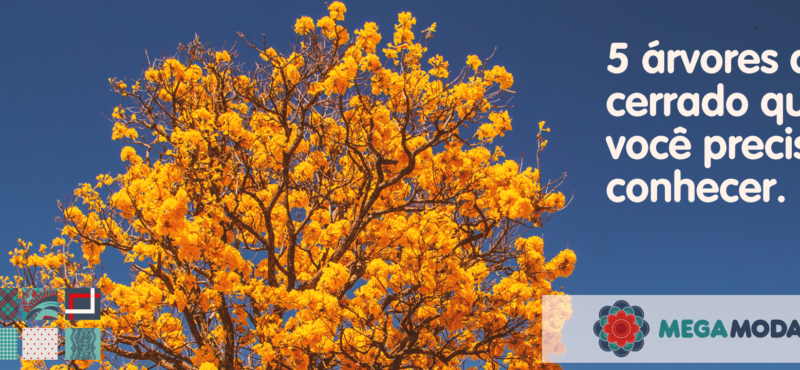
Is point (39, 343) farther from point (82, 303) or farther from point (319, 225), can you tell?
point (319, 225)

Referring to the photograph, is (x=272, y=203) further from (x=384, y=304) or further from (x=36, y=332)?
(x=36, y=332)

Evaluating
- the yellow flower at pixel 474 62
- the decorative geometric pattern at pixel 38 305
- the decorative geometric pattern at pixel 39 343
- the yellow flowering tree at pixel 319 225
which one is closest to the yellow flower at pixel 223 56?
the yellow flowering tree at pixel 319 225

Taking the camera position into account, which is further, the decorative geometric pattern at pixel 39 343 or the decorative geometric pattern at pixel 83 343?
the decorative geometric pattern at pixel 39 343

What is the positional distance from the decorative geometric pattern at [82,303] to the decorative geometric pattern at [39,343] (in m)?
0.28

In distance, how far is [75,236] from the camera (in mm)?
6781

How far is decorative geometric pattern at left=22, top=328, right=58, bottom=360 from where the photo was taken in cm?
679

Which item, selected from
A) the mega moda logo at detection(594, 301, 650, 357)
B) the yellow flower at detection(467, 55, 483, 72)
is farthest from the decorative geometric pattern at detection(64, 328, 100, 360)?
the mega moda logo at detection(594, 301, 650, 357)

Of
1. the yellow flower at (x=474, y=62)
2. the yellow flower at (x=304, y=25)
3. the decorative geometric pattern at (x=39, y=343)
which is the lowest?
the decorative geometric pattern at (x=39, y=343)

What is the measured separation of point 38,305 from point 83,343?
92 centimetres

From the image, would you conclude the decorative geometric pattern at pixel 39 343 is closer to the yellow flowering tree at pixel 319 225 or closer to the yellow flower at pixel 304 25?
the yellow flowering tree at pixel 319 225

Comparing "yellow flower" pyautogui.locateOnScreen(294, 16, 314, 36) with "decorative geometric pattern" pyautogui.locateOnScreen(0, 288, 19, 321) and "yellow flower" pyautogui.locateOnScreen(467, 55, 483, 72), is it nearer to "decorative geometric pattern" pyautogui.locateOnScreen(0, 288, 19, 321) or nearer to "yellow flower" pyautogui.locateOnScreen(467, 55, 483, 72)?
"yellow flower" pyautogui.locateOnScreen(467, 55, 483, 72)

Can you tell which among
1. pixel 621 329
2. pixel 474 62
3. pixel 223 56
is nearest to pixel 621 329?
pixel 621 329

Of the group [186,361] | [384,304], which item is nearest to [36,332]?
[186,361]

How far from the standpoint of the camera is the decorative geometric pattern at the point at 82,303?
6973 mm
